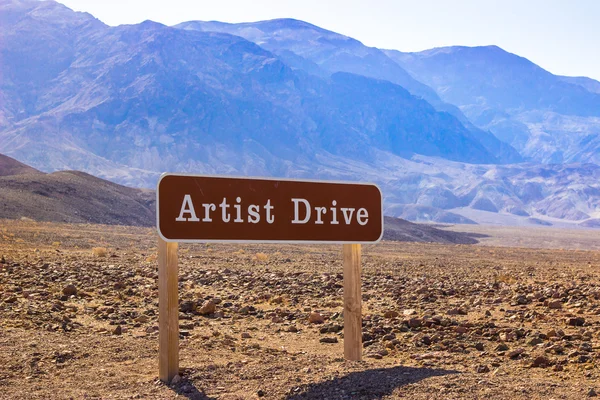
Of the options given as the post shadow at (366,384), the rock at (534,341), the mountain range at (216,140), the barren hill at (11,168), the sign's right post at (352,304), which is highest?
the mountain range at (216,140)

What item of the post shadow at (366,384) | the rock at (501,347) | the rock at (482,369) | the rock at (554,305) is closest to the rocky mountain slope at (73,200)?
the rock at (554,305)

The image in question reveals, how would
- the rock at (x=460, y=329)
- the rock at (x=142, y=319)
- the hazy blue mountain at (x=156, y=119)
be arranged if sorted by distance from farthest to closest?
the hazy blue mountain at (x=156, y=119), the rock at (x=142, y=319), the rock at (x=460, y=329)

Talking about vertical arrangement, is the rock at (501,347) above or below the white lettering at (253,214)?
below

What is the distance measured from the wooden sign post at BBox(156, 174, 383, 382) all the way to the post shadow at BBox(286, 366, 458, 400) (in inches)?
29.5

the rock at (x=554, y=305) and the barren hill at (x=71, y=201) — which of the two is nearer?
the rock at (x=554, y=305)

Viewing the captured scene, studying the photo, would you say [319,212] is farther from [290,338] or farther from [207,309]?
[207,309]

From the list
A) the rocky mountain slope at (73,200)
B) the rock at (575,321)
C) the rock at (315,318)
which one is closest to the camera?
the rock at (575,321)

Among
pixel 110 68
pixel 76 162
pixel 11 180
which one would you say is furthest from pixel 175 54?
pixel 11 180

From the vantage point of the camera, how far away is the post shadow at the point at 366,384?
5.62m

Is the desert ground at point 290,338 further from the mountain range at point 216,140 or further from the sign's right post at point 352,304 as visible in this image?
the mountain range at point 216,140

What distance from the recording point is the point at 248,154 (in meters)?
164

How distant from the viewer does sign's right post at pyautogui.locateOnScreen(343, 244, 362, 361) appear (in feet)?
22.5

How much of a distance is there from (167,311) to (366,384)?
Answer: 1.65 meters

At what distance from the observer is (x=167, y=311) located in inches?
246
